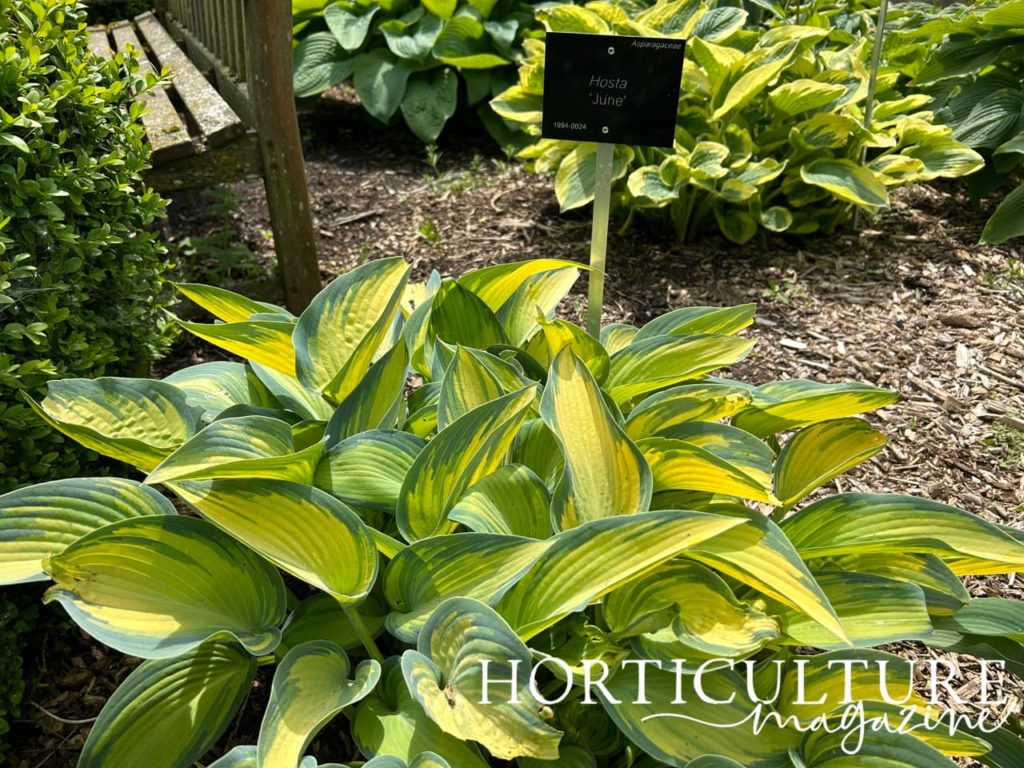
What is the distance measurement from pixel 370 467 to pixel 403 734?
17.0 inches

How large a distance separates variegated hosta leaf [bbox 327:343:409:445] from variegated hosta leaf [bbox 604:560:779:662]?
0.53m

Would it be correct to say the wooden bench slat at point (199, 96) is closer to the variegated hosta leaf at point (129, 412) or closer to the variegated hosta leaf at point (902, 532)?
the variegated hosta leaf at point (129, 412)

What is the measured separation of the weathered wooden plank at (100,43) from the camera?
336 cm

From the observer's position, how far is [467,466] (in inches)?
52.9

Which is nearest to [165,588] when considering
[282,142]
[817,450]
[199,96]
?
[817,450]

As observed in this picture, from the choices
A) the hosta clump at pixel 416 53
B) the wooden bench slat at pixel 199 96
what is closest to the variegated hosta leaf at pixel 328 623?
the wooden bench slat at pixel 199 96

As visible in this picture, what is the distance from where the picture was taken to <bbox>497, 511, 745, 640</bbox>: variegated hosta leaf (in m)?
1.12

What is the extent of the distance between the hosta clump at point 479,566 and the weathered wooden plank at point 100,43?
94.5 inches

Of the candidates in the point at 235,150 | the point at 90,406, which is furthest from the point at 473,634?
the point at 235,150

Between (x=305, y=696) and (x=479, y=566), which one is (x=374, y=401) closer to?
(x=479, y=566)

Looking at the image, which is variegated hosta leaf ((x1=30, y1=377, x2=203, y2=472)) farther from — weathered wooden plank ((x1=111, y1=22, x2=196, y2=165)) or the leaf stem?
weathered wooden plank ((x1=111, y1=22, x2=196, y2=165))

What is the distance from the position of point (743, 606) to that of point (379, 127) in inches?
152

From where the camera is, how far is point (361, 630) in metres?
1.28

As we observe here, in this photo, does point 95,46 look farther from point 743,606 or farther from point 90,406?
point 743,606
